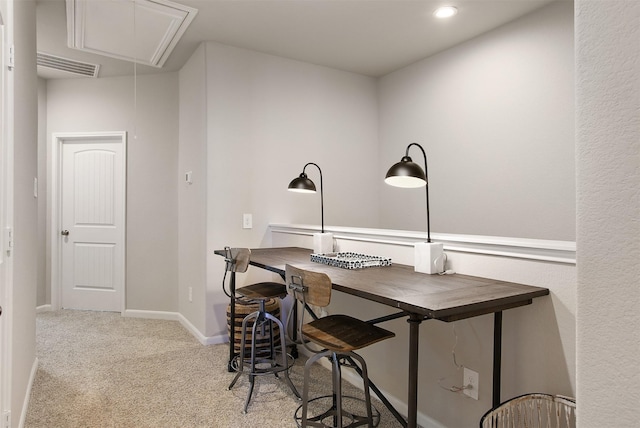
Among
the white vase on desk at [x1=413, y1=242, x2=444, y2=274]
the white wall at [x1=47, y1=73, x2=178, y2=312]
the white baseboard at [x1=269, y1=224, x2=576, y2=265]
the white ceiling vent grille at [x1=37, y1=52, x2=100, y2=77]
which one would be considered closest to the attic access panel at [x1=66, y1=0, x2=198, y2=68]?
the white ceiling vent grille at [x1=37, y1=52, x2=100, y2=77]

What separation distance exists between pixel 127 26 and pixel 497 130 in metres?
2.90

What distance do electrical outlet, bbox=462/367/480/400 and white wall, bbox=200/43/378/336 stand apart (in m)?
2.12

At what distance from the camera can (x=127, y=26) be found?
2881 millimetres

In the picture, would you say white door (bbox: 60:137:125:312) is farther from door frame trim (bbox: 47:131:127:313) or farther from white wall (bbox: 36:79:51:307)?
white wall (bbox: 36:79:51:307)

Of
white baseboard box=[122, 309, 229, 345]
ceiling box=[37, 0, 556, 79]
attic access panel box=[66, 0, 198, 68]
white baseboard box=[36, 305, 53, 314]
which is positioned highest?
ceiling box=[37, 0, 556, 79]

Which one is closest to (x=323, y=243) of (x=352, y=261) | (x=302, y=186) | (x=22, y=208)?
(x=302, y=186)

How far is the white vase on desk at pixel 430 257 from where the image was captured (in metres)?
1.86

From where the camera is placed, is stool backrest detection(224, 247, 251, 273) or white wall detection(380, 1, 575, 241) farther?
white wall detection(380, 1, 575, 241)

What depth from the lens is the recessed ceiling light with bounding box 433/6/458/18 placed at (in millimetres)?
2715

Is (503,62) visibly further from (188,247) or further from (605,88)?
(188,247)

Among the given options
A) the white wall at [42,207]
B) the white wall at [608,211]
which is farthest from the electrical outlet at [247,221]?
the white wall at [608,211]

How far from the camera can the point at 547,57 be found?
2664 millimetres

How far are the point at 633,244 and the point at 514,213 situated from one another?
8.20ft

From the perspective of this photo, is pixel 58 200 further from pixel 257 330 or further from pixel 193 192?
pixel 257 330
